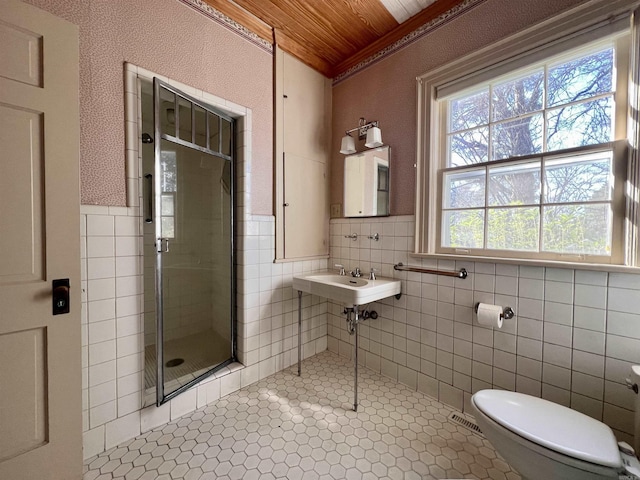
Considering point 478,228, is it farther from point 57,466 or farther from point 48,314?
point 57,466

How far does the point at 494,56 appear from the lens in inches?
63.2

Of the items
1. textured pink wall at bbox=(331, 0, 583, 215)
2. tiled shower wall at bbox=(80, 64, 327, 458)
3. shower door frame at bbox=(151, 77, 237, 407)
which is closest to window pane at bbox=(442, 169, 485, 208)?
textured pink wall at bbox=(331, 0, 583, 215)

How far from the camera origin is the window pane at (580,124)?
52.7 inches

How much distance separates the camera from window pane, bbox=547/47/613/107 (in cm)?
134

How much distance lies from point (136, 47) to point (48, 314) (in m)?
1.47

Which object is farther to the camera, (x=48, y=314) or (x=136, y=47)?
(x=136, y=47)

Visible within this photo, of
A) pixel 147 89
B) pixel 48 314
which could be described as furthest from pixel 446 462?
pixel 147 89

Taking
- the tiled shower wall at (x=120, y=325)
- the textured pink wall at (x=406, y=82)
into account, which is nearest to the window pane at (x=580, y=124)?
the textured pink wall at (x=406, y=82)

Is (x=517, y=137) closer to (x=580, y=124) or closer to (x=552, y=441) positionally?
(x=580, y=124)

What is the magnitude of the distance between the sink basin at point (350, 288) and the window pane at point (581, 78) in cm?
144

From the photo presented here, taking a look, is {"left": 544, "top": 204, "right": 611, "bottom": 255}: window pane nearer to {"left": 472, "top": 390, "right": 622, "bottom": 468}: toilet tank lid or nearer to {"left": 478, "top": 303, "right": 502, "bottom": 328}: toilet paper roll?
{"left": 478, "top": 303, "right": 502, "bottom": 328}: toilet paper roll

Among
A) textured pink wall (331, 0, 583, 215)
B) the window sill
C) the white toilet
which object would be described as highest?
textured pink wall (331, 0, 583, 215)

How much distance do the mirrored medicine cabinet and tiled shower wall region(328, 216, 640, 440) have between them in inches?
4.4

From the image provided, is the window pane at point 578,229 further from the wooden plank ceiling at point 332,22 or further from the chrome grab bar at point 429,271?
the wooden plank ceiling at point 332,22
